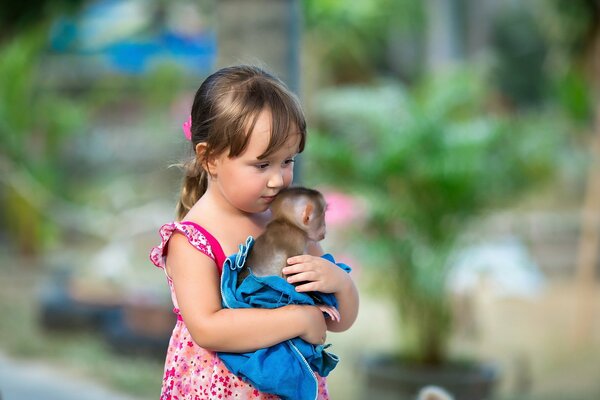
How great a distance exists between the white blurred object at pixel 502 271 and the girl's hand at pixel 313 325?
Result: 18.5ft

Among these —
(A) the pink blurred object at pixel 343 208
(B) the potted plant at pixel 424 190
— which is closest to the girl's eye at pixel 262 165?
(B) the potted plant at pixel 424 190

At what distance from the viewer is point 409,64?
21375 millimetres

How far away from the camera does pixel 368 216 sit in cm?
587

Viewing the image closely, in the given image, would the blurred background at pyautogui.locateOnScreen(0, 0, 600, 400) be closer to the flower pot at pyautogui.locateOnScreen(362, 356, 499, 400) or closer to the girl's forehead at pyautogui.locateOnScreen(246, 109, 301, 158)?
the flower pot at pyautogui.locateOnScreen(362, 356, 499, 400)

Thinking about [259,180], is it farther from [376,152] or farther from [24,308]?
[24,308]

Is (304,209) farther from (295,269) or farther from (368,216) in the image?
(368,216)

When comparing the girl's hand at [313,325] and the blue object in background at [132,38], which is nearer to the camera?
the girl's hand at [313,325]

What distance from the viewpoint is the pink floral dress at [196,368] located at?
1.99m

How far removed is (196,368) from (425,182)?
3.79 metres

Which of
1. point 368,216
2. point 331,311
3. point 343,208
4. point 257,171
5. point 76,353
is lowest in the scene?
point 331,311

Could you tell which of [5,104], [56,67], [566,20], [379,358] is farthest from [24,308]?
[56,67]

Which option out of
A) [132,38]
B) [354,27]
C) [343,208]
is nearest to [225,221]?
[343,208]

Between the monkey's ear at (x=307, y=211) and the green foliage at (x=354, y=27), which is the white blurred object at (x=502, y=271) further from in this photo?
the green foliage at (x=354, y=27)

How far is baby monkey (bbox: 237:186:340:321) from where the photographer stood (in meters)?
1.92
